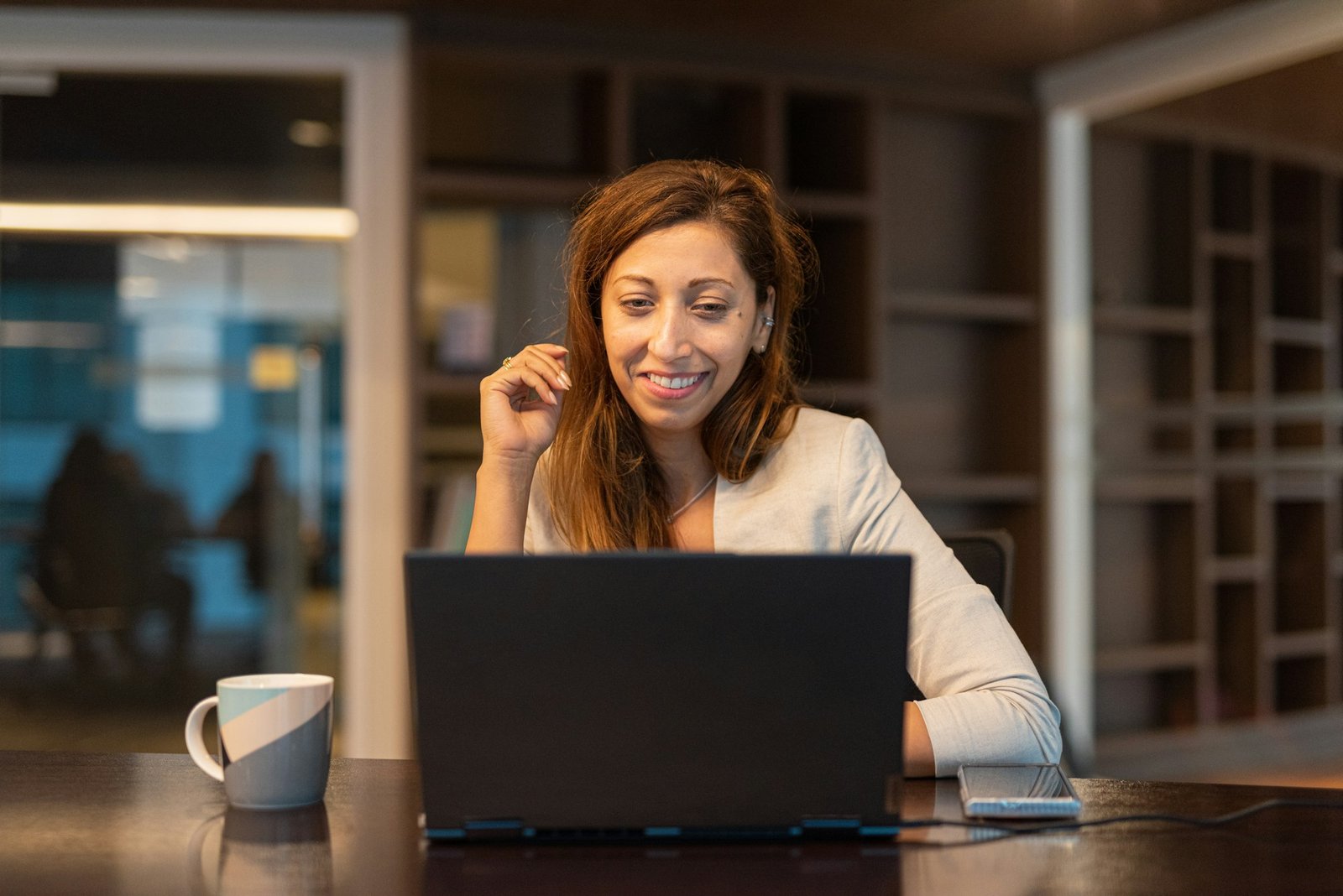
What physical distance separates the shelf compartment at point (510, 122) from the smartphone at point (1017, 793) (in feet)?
9.75

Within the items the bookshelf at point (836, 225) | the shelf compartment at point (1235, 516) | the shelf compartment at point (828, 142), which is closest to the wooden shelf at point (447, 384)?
the bookshelf at point (836, 225)

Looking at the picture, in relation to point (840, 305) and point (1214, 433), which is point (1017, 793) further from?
point (1214, 433)

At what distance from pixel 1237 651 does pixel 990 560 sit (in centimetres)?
276

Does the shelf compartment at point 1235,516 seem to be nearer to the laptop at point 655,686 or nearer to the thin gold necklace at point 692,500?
the thin gold necklace at point 692,500

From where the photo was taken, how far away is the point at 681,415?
1.64 m

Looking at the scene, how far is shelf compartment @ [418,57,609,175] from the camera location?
12.7ft

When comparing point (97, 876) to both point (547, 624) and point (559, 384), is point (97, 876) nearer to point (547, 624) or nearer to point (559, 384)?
point (547, 624)

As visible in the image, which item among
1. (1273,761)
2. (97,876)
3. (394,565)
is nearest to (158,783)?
(97,876)

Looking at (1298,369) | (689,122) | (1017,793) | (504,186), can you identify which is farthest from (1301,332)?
(1017,793)

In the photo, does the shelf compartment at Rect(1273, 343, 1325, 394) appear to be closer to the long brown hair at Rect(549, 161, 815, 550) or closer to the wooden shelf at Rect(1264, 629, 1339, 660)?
the wooden shelf at Rect(1264, 629, 1339, 660)

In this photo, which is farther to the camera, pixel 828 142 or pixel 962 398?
pixel 962 398

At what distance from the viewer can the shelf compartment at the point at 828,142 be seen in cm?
393

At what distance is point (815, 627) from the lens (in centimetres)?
89

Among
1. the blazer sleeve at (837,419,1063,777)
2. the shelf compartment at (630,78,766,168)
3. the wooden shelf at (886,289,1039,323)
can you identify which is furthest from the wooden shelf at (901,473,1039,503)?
the blazer sleeve at (837,419,1063,777)
